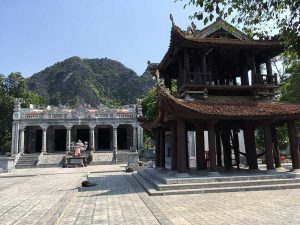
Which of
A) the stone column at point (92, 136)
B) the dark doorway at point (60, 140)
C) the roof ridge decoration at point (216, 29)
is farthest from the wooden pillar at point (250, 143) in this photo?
the dark doorway at point (60, 140)

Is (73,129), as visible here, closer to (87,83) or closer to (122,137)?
(122,137)

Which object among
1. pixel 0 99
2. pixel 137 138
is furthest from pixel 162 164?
pixel 0 99

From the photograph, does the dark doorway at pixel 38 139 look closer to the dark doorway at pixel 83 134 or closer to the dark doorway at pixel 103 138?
the dark doorway at pixel 83 134

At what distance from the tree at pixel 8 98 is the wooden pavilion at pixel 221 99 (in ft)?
120

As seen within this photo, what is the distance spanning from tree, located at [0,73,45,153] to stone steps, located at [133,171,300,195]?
40.2 m

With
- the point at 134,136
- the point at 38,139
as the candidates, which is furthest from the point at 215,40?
the point at 38,139

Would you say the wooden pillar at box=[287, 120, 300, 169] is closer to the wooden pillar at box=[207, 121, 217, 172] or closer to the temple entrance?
the wooden pillar at box=[207, 121, 217, 172]

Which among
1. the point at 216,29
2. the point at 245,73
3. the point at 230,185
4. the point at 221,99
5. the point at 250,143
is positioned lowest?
the point at 230,185

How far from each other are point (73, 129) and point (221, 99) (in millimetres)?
30802

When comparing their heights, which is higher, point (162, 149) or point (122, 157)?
point (162, 149)

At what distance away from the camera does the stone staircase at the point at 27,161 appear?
110 feet

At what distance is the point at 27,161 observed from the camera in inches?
1377

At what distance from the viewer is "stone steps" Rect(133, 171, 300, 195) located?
36.2 ft

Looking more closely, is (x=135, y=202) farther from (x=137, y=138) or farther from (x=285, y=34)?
(x=137, y=138)
